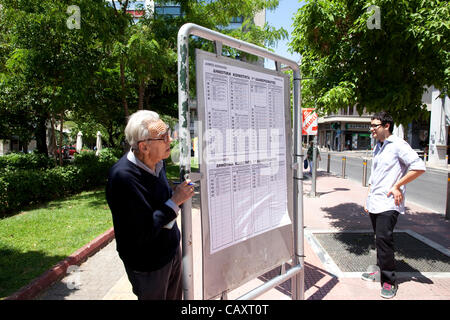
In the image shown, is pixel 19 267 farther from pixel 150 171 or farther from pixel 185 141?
pixel 185 141

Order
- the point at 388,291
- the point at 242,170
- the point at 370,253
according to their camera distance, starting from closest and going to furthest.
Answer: the point at 242,170
the point at 388,291
the point at 370,253

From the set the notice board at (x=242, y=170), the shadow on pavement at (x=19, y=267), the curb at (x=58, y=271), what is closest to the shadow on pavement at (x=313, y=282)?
the notice board at (x=242, y=170)

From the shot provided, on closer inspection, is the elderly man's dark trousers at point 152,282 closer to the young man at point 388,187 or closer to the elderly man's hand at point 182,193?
the elderly man's hand at point 182,193

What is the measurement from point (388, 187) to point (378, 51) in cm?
217

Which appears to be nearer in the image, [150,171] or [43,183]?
[150,171]

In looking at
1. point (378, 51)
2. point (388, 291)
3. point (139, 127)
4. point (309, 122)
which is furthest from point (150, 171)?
point (309, 122)

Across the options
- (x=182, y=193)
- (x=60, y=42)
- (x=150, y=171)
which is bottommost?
(x=182, y=193)

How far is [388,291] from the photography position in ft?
10.2

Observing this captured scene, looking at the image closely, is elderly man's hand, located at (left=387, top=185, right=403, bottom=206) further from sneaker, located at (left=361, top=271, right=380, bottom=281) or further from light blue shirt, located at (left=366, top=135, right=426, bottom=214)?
sneaker, located at (left=361, top=271, right=380, bottom=281)

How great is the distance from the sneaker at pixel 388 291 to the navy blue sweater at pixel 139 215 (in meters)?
2.59

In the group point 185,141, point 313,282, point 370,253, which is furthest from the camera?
point 370,253

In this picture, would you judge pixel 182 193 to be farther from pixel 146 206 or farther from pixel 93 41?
pixel 93 41

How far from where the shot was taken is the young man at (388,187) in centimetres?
307

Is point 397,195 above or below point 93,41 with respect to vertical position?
below
